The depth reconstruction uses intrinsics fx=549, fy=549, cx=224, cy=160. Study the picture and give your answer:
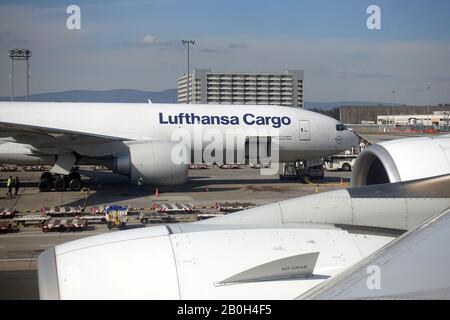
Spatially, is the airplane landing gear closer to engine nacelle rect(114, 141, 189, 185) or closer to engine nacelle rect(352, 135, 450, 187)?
engine nacelle rect(114, 141, 189, 185)

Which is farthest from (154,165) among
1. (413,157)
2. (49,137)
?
(413,157)

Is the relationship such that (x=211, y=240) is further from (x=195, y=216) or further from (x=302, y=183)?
(x=302, y=183)

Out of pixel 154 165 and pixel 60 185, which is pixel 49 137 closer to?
pixel 60 185

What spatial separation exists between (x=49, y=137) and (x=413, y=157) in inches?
786

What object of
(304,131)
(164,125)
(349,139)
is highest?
(164,125)

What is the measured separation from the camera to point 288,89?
6919cm

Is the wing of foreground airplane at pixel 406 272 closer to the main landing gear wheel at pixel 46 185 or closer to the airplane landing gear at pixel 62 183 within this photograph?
the airplane landing gear at pixel 62 183

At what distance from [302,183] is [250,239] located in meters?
27.0

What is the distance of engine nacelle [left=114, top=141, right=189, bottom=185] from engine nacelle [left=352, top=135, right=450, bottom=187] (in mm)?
17364

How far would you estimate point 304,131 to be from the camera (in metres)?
29.0

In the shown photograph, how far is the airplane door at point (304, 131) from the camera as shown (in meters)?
28.9

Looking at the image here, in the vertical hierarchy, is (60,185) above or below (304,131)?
below

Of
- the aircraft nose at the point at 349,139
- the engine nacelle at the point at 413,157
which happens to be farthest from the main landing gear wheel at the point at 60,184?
the engine nacelle at the point at 413,157

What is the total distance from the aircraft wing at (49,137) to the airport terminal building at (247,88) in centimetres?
4388
